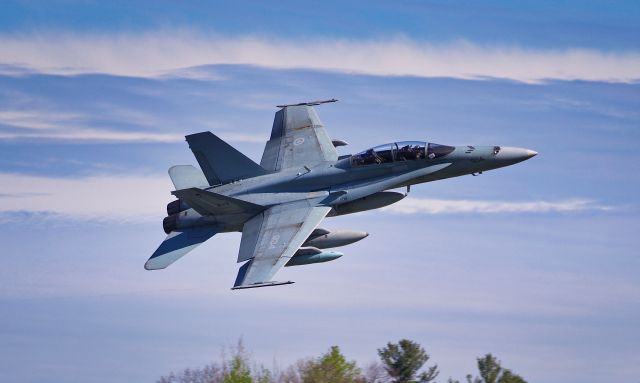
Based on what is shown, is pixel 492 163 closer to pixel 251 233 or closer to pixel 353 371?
pixel 251 233

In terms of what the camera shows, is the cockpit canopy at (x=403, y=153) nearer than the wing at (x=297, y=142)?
Yes

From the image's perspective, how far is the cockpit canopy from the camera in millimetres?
35250

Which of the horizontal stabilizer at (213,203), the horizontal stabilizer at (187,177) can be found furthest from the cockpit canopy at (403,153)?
the horizontal stabilizer at (187,177)

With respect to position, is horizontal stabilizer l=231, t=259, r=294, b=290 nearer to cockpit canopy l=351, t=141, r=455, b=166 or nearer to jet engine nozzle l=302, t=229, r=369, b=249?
jet engine nozzle l=302, t=229, r=369, b=249

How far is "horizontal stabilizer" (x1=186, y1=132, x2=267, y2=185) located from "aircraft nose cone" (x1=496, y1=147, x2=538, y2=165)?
7.66m

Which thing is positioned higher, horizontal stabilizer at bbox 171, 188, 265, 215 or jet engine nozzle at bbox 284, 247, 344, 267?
horizontal stabilizer at bbox 171, 188, 265, 215

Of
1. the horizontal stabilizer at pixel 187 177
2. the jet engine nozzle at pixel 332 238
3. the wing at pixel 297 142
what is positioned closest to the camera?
the jet engine nozzle at pixel 332 238

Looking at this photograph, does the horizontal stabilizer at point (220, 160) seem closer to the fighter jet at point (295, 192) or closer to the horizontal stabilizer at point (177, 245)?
the fighter jet at point (295, 192)

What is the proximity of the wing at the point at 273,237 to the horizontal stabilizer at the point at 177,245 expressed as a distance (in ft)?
4.95

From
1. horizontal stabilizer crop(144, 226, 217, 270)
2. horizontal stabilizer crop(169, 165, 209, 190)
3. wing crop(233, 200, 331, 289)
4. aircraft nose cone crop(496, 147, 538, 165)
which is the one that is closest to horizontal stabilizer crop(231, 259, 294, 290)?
wing crop(233, 200, 331, 289)

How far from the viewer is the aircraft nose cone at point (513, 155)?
35.3 metres

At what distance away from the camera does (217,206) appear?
117 feet

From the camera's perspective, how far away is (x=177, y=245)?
36.5 m

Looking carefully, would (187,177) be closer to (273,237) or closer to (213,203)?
(213,203)
